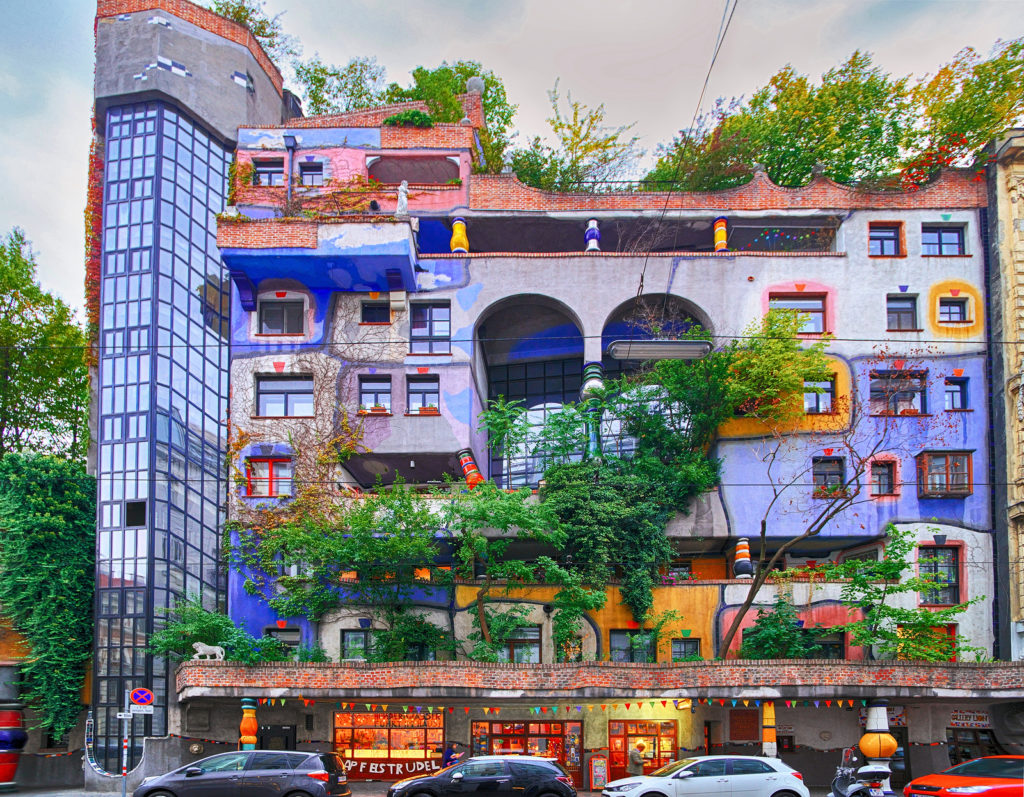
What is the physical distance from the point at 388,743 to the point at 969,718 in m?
18.0

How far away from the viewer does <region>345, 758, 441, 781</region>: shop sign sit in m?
28.1

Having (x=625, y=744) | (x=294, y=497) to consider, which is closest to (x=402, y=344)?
(x=294, y=497)

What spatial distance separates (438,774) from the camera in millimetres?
20359

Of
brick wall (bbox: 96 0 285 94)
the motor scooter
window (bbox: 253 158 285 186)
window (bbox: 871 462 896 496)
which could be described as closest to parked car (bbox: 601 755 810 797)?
the motor scooter

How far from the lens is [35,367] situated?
4231 centimetres

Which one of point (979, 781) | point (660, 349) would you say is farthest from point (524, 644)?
point (979, 781)

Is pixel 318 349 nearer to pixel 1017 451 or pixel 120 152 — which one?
pixel 120 152

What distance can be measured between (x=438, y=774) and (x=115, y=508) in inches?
726

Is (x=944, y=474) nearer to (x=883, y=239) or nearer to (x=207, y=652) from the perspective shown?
(x=883, y=239)

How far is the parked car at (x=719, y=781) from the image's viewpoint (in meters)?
20.2

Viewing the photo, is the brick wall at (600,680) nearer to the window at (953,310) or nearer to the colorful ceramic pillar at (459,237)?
the window at (953,310)

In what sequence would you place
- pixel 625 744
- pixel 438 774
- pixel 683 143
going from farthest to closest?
1. pixel 683 143
2. pixel 625 744
3. pixel 438 774

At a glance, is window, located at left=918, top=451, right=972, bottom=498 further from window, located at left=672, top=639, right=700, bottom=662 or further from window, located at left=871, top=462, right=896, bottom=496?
window, located at left=672, top=639, right=700, bottom=662

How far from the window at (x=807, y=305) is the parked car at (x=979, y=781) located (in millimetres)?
18334
